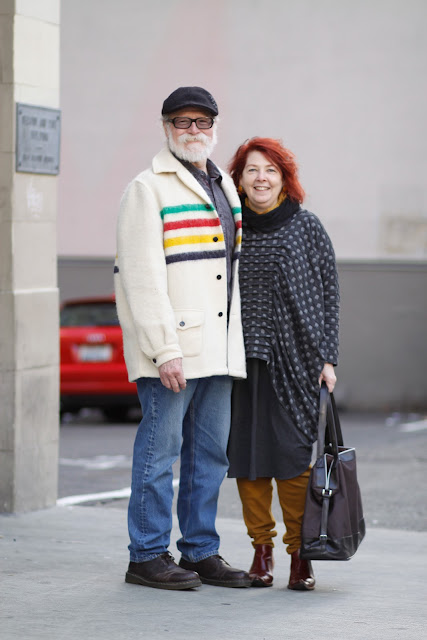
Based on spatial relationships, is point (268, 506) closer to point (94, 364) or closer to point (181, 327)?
point (181, 327)

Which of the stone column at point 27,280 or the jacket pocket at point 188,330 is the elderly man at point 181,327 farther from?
the stone column at point 27,280

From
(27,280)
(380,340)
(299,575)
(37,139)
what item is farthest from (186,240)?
(380,340)

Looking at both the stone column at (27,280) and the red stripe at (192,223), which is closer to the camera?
the red stripe at (192,223)

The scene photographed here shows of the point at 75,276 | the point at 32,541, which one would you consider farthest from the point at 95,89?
the point at 32,541

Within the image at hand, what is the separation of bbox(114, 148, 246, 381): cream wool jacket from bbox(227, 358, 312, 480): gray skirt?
0.14 m

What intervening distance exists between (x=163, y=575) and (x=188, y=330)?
100 centimetres

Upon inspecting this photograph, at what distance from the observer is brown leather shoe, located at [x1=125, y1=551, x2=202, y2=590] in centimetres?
532

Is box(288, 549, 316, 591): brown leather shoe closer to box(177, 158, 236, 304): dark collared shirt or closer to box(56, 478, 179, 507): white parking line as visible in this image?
box(177, 158, 236, 304): dark collared shirt

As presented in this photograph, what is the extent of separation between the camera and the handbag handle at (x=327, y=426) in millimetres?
5352

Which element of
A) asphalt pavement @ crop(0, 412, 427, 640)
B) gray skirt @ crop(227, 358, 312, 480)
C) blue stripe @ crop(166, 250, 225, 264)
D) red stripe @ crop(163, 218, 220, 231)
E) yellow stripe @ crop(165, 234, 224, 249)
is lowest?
asphalt pavement @ crop(0, 412, 427, 640)

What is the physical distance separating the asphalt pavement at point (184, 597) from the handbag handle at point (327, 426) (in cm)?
61

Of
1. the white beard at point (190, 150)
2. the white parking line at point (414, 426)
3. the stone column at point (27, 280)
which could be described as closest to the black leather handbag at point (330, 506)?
the white beard at point (190, 150)

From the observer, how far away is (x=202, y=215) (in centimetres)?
530

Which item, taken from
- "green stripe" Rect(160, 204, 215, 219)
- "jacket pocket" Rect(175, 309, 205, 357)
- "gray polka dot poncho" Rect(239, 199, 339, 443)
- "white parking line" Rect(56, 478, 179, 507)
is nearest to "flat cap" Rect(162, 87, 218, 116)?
"green stripe" Rect(160, 204, 215, 219)
